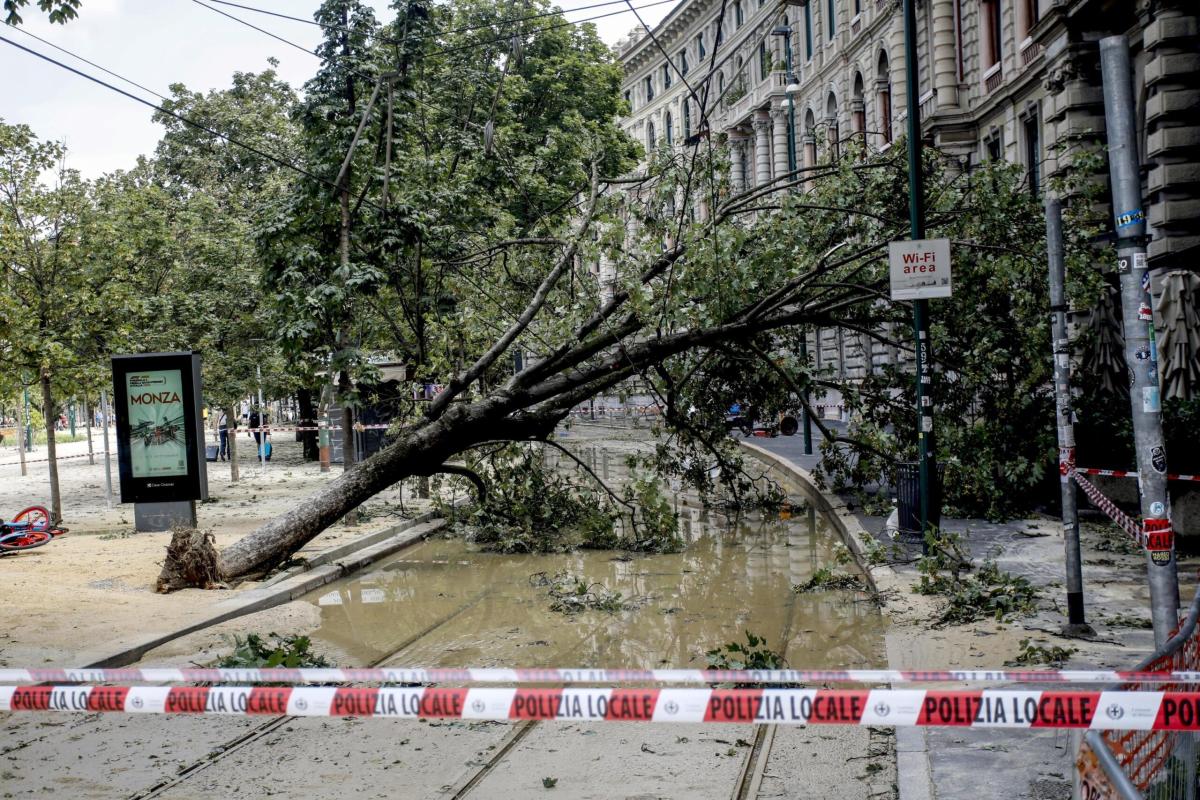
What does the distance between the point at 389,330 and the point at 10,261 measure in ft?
21.5

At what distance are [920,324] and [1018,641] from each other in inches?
211

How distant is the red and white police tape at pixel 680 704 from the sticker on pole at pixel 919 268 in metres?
8.65

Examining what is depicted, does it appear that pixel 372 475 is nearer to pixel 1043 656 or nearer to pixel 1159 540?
pixel 1043 656

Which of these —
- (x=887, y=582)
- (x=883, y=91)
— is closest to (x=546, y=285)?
(x=887, y=582)

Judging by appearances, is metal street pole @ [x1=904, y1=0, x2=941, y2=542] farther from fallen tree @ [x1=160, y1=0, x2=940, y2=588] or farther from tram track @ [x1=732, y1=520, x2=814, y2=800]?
tram track @ [x1=732, y1=520, x2=814, y2=800]

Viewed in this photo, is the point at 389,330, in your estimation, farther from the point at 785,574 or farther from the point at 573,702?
the point at 573,702

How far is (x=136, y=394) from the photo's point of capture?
16.1m

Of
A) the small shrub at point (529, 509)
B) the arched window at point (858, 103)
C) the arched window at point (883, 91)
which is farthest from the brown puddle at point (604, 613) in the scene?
the arched window at point (858, 103)

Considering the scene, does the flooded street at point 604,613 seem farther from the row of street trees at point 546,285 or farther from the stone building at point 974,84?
the stone building at point 974,84

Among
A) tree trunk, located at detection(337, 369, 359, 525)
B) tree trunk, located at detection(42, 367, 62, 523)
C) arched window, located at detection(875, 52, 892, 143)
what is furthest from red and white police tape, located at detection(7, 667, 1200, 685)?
arched window, located at detection(875, 52, 892, 143)

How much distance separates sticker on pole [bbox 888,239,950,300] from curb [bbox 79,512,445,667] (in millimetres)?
7398

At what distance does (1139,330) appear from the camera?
498cm

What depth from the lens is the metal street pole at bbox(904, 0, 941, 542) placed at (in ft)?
41.2

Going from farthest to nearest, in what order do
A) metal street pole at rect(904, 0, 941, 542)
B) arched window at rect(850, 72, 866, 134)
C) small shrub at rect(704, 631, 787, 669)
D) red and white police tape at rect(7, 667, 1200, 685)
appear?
arched window at rect(850, 72, 866, 134)
metal street pole at rect(904, 0, 941, 542)
small shrub at rect(704, 631, 787, 669)
red and white police tape at rect(7, 667, 1200, 685)
